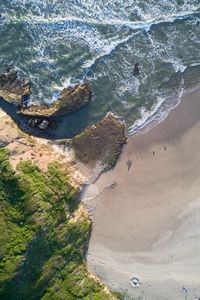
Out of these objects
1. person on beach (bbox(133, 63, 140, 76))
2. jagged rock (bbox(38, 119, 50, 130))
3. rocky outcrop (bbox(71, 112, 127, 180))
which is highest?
person on beach (bbox(133, 63, 140, 76))

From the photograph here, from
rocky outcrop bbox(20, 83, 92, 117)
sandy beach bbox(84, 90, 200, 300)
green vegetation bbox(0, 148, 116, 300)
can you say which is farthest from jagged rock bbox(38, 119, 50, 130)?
sandy beach bbox(84, 90, 200, 300)

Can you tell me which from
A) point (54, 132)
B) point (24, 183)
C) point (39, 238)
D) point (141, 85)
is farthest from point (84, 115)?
point (39, 238)

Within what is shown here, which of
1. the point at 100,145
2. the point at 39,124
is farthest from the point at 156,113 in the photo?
the point at 39,124

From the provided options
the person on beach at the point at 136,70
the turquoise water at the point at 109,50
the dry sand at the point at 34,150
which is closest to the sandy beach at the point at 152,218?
the dry sand at the point at 34,150

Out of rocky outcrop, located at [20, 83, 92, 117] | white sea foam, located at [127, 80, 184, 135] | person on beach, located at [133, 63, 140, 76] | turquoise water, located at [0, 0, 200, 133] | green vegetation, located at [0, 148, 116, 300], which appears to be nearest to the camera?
green vegetation, located at [0, 148, 116, 300]

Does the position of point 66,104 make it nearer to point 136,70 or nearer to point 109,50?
point 109,50

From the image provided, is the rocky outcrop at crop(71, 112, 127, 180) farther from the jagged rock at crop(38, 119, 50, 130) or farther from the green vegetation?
the green vegetation

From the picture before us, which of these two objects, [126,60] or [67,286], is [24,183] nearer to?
[67,286]

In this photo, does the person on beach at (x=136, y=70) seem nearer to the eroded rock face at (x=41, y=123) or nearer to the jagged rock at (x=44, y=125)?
the eroded rock face at (x=41, y=123)
